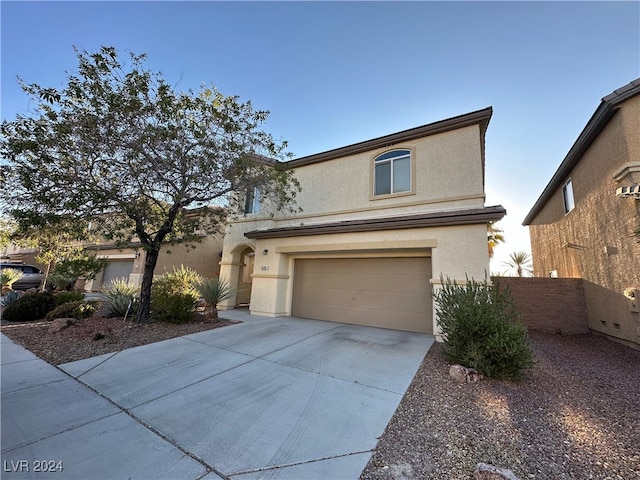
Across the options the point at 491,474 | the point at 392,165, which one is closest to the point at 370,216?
the point at 392,165

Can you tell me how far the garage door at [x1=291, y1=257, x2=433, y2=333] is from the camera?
8719mm

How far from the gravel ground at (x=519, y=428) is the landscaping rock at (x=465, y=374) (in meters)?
0.13

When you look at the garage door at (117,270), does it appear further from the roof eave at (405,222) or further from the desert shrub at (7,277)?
the roof eave at (405,222)

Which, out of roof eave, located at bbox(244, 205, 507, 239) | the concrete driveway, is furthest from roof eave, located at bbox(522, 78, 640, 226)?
the concrete driveway

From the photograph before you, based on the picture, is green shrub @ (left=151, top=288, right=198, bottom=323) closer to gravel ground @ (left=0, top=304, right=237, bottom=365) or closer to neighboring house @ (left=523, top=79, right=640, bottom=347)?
gravel ground @ (left=0, top=304, right=237, bottom=365)

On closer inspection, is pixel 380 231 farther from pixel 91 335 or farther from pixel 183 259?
pixel 183 259

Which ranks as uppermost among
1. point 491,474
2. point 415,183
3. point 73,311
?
point 415,183

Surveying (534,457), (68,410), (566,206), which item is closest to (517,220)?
(566,206)

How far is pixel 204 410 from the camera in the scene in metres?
3.76

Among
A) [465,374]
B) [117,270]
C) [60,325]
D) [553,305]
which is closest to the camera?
[465,374]

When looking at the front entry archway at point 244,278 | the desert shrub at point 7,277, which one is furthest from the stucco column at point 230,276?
the desert shrub at point 7,277

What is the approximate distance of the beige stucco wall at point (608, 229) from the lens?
718 centimetres

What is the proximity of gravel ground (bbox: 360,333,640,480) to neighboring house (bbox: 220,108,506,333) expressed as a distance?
3134 mm

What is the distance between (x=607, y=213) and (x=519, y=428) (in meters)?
→ 8.54
